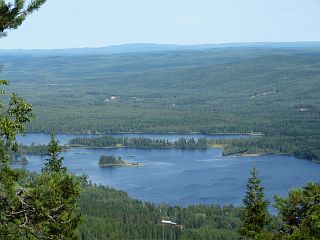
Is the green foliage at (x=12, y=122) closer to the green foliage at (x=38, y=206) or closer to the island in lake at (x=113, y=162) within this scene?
the green foliage at (x=38, y=206)

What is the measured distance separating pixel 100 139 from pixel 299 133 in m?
58.9

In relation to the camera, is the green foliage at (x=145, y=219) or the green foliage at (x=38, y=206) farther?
the green foliage at (x=145, y=219)

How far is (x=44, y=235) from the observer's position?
11352 mm

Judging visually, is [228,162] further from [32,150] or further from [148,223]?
[148,223]

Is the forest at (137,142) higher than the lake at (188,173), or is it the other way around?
the lake at (188,173)

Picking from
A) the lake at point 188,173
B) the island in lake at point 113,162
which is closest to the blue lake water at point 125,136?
the lake at point 188,173

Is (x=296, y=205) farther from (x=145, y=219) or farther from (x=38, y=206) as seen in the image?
(x=145, y=219)

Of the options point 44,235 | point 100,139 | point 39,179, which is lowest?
point 100,139

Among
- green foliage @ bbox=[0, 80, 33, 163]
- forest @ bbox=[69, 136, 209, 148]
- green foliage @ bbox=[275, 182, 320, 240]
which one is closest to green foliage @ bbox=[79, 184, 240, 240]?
green foliage @ bbox=[275, 182, 320, 240]

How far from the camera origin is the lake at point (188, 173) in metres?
102

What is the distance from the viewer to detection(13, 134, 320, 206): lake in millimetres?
102438

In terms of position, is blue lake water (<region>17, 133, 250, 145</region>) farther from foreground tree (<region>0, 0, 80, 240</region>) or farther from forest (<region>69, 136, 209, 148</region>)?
foreground tree (<region>0, 0, 80, 240</region>)

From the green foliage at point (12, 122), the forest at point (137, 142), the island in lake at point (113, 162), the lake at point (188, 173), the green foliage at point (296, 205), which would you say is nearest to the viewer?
the green foliage at point (12, 122)

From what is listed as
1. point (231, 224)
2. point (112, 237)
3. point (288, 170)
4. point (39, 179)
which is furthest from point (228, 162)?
point (39, 179)
